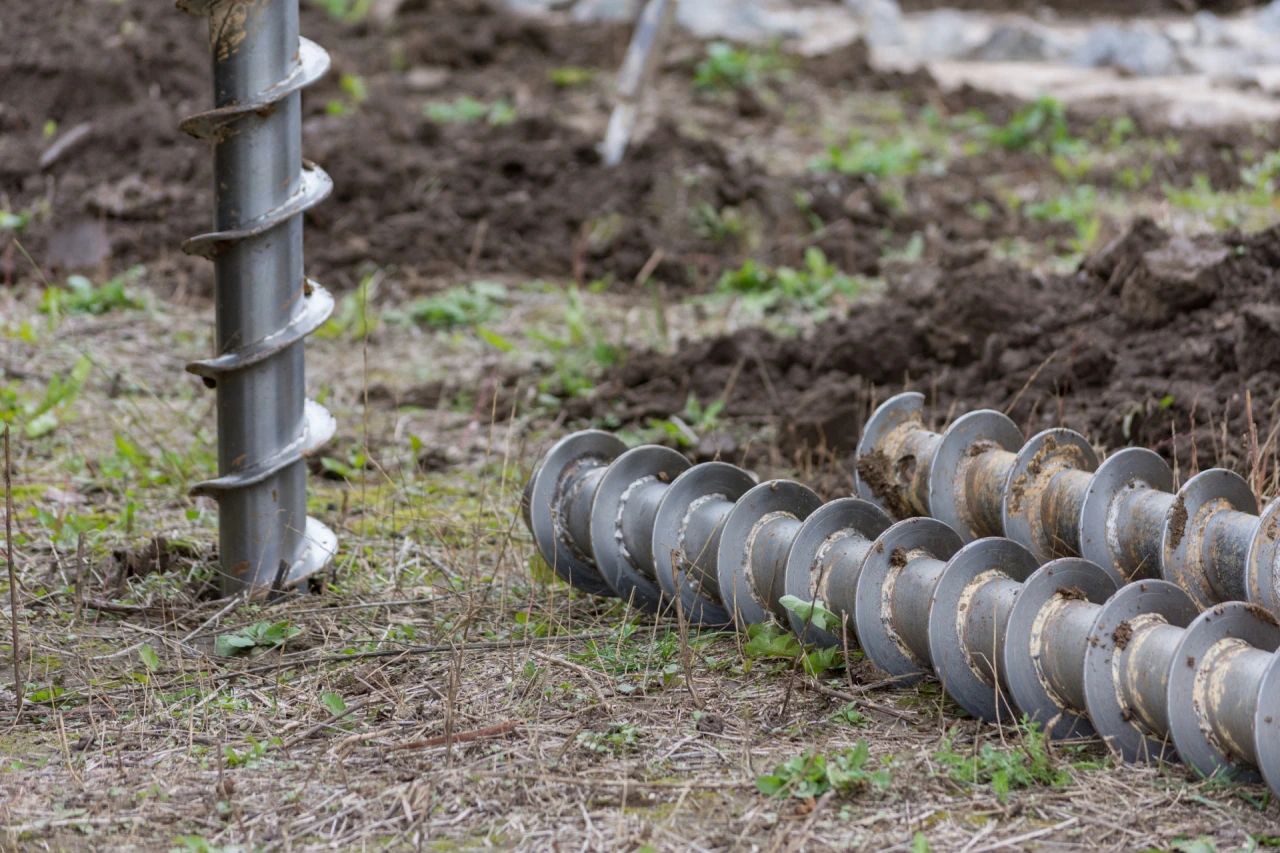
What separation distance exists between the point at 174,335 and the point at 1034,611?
4.18 metres

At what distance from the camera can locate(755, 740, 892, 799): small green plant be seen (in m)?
2.25

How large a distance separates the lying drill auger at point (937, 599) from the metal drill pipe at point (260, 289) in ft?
2.00

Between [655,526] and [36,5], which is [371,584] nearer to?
[655,526]

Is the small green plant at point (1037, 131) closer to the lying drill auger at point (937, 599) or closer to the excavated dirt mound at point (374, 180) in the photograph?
the excavated dirt mound at point (374, 180)

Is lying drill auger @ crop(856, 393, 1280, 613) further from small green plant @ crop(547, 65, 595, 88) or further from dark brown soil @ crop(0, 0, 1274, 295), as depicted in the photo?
small green plant @ crop(547, 65, 595, 88)

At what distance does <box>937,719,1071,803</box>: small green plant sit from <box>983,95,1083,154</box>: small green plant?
22.1ft

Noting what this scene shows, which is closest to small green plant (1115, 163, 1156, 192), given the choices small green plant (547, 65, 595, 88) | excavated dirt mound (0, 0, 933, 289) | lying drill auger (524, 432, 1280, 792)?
excavated dirt mound (0, 0, 933, 289)

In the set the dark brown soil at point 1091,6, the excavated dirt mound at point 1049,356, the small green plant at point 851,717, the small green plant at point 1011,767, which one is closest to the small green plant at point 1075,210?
the excavated dirt mound at point 1049,356

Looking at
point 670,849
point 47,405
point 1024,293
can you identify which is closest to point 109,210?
point 47,405

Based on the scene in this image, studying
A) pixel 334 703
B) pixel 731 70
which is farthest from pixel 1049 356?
pixel 731 70

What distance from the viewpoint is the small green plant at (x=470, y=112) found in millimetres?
8752

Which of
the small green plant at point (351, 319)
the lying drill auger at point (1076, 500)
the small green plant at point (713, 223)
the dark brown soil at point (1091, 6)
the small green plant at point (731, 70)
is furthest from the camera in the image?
the dark brown soil at point (1091, 6)

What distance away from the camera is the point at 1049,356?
4062 mm

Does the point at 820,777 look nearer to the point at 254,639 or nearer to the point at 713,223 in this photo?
the point at 254,639
